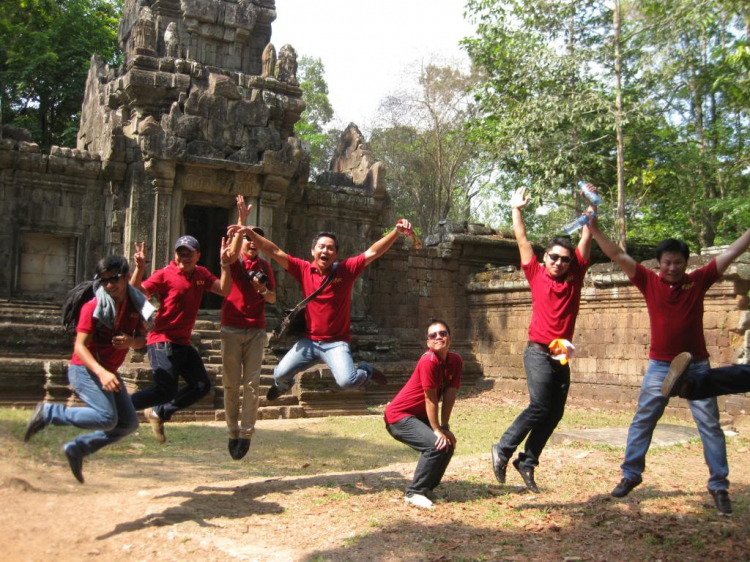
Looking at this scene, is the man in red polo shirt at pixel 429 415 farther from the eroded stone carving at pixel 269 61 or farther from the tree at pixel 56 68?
A: the tree at pixel 56 68

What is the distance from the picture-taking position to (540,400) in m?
5.54

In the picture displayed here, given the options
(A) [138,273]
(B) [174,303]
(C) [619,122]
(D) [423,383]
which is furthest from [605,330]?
(A) [138,273]

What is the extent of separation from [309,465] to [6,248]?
8.08m

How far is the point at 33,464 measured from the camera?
673 centimetres

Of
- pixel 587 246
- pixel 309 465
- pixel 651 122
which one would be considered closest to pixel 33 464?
pixel 309 465

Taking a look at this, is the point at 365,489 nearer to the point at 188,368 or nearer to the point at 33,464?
the point at 188,368

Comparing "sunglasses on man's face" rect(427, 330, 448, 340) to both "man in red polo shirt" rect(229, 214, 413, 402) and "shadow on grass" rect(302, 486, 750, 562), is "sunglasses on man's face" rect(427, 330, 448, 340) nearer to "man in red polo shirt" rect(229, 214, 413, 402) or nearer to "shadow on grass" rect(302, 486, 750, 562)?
"man in red polo shirt" rect(229, 214, 413, 402)

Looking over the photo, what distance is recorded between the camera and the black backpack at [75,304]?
17.7 feet

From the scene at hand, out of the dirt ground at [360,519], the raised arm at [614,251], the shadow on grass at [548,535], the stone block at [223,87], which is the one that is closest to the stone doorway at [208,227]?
the stone block at [223,87]

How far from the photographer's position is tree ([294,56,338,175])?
35.9m

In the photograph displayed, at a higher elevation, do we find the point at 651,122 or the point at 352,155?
the point at 651,122

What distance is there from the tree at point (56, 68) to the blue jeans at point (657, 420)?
21.2 metres

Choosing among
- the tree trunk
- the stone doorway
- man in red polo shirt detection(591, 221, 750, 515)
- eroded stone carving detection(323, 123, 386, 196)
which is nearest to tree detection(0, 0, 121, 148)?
the stone doorway

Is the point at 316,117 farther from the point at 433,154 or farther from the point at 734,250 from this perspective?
the point at 734,250
